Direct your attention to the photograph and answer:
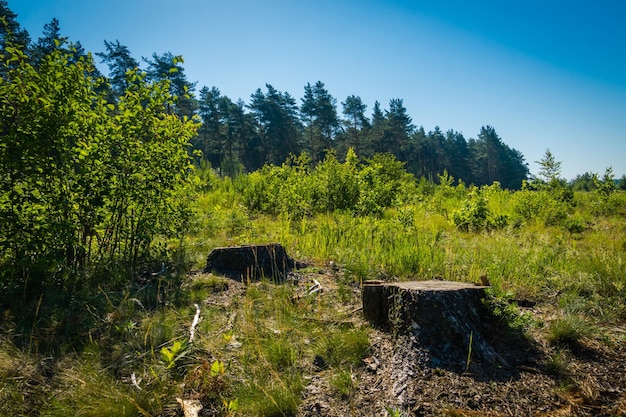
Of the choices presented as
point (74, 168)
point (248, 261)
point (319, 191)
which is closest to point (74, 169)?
point (74, 168)

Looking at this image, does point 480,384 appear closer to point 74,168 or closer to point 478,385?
point 478,385

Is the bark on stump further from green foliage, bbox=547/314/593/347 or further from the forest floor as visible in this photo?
green foliage, bbox=547/314/593/347

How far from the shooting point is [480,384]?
208cm

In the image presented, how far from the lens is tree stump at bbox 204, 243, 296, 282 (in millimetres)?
4301

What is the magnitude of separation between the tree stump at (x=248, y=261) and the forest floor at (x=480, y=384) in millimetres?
2020

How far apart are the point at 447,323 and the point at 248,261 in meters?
2.69

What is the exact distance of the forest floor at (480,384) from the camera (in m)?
1.91

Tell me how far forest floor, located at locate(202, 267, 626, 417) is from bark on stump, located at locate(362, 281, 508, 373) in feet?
0.21

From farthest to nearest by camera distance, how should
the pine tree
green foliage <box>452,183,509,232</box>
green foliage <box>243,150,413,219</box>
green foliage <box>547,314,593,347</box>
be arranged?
1. the pine tree
2. green foliage <box>243,150,413,219</box>
3. green foliage <box>452,183,509,232</box>
4. green foliage <box>547,314,593,347</box>

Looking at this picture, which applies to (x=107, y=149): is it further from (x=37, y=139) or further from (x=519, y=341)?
(x=519, y=341)

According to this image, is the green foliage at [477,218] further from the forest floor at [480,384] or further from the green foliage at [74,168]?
the green foliage at [74,168]

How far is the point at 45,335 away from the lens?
2779 millimetres

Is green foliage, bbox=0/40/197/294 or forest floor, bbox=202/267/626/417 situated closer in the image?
forest floor, bbox=202/267/626/417

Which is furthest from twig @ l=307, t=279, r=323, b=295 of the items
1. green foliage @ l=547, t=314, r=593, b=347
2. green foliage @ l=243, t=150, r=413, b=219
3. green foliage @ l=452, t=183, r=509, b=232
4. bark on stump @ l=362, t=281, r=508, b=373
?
green foliage @ l=452, t=183, r=509, b=232
